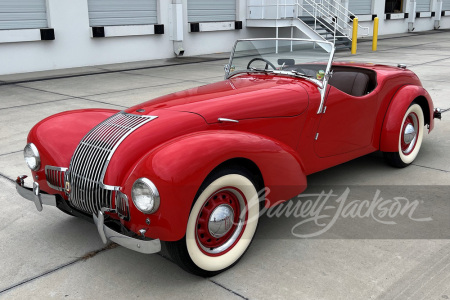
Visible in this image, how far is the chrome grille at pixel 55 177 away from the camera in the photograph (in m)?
3.02

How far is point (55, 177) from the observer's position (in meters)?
3.06

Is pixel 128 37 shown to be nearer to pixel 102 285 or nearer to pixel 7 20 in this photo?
pixel 7 20

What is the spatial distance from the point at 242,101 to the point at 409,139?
217 centimetres

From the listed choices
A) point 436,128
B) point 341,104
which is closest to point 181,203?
point 341,104

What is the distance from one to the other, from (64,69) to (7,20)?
1797 millimetres

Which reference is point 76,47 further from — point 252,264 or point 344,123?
point 252,264

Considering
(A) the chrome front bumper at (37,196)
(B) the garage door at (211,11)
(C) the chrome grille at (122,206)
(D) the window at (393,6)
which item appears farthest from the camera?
(D) the window at (393,6)

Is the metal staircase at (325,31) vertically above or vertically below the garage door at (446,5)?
below

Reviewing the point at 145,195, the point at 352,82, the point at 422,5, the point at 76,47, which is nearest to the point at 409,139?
the point at 352,82

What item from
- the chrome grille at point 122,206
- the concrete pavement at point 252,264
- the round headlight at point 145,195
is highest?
the round headlight at point 145,195

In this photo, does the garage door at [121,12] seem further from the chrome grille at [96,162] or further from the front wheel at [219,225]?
the front wheel at [219,225]

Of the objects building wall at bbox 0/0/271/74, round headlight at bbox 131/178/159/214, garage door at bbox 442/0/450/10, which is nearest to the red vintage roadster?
round headlight at bbox 131/178/159/214

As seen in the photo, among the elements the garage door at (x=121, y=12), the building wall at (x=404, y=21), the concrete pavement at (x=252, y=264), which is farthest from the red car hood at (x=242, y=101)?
the building wall at (x=404, y=21)

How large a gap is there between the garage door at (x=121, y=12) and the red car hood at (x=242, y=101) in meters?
10.6
